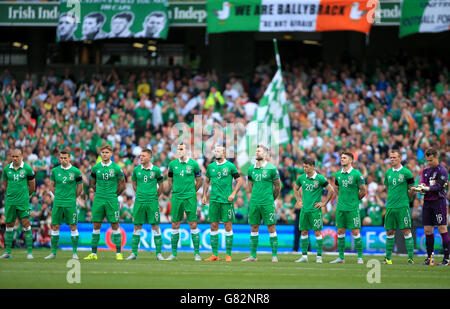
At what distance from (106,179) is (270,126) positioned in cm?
913

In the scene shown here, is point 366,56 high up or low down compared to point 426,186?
up

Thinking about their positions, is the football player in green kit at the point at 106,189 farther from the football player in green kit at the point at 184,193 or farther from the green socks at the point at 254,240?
the green socks at the point at 254,240

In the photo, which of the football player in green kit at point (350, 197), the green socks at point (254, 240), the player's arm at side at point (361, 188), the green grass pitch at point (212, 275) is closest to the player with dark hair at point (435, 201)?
the green grass pitch at point (212, 275)

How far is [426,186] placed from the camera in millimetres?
16625

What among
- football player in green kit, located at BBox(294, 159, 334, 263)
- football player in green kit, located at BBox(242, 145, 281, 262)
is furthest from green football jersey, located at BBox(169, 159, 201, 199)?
football player in green kit, located at BBox(294, 159, 334, 263)

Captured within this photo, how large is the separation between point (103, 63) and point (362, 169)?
1353 cm

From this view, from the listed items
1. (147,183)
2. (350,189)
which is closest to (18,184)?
(147,183)

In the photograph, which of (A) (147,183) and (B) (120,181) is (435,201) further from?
(B) (120,181)

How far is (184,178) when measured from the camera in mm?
17359

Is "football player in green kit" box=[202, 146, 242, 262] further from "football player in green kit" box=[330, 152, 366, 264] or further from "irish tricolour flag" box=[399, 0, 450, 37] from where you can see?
"irish tricolour flag" box=[399, 0, 450, 37]

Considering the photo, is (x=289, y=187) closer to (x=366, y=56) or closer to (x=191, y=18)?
(x=191, y=18)

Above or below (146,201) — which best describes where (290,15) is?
above

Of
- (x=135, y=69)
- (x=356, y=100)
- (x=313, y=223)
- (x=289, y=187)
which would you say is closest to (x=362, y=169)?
(x=289, y=187)
